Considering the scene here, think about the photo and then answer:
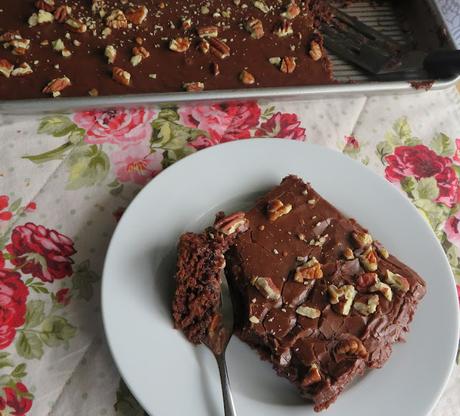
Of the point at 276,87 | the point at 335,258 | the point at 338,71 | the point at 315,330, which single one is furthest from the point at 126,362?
the point at 338,71

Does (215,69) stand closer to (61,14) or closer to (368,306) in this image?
(61,14)

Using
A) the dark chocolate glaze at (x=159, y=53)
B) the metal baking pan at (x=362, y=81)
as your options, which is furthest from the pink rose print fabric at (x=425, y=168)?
the dark chocolate glaze at (x=159, y=53)

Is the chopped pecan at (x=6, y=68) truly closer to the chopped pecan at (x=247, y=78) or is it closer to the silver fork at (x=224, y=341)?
the chopped pecan at (x=247, y=78)

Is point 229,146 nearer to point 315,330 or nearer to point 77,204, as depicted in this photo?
point 77,204

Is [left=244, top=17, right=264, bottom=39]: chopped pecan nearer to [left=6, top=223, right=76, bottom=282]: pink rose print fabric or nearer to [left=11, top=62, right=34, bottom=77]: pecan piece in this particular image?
[left=11, top=62, right=34, bottom=77]: pecan piece

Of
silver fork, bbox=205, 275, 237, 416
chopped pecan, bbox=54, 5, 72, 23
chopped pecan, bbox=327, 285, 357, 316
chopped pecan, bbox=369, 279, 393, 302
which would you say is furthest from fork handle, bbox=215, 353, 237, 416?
chopped pecan, bbox=54, 5, 72, 23
